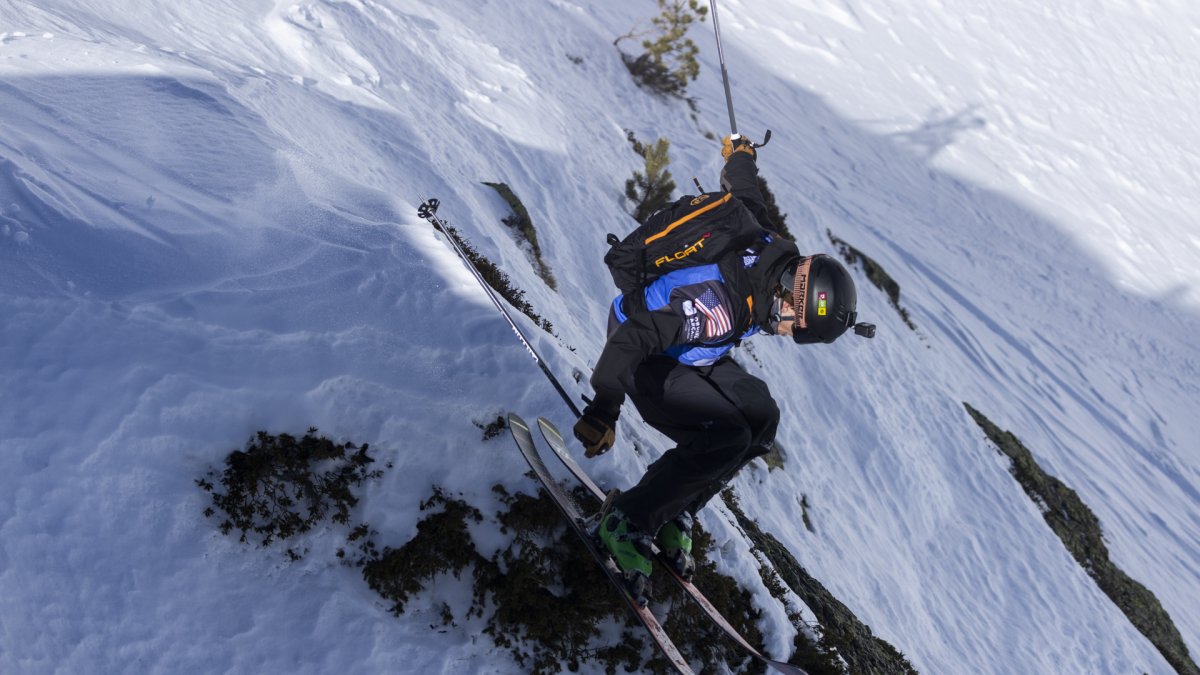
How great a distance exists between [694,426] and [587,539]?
36.9 inches

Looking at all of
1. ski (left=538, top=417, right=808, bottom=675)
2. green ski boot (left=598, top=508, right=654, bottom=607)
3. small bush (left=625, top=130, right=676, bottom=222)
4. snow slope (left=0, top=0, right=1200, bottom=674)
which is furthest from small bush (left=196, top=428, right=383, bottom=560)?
small bush (left=625, top=130, right=676, bottom=222)

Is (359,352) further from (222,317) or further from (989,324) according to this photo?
(989,324)

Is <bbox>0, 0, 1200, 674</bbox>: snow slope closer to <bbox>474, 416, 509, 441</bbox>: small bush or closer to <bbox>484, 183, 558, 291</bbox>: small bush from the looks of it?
<bbox>474, 416, 509, 441</bbox>: small bush

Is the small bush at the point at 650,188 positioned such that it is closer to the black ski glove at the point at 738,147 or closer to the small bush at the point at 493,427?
the black ski glove at the point at 738,147

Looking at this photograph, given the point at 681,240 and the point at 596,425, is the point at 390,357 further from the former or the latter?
the point at 681,240

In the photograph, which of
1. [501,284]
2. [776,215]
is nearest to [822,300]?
[501,284]

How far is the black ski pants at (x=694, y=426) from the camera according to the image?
3807mm

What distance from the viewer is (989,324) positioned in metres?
19.8

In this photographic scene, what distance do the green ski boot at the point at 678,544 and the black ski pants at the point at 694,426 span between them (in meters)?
0.34

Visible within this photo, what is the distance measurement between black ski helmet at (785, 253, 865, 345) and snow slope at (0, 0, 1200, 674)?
1839 mm

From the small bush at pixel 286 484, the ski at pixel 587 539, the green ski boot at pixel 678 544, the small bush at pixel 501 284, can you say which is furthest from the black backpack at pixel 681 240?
the small bush at pixel 501 284

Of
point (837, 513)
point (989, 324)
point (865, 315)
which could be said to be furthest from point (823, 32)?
point (837, 513)

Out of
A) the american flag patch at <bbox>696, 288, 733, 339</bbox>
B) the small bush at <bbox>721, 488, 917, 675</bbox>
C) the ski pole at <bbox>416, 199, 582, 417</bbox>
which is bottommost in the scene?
the small bush at <bbox>721, 488, 917, 675</bbox>

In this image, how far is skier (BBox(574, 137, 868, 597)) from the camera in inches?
143
